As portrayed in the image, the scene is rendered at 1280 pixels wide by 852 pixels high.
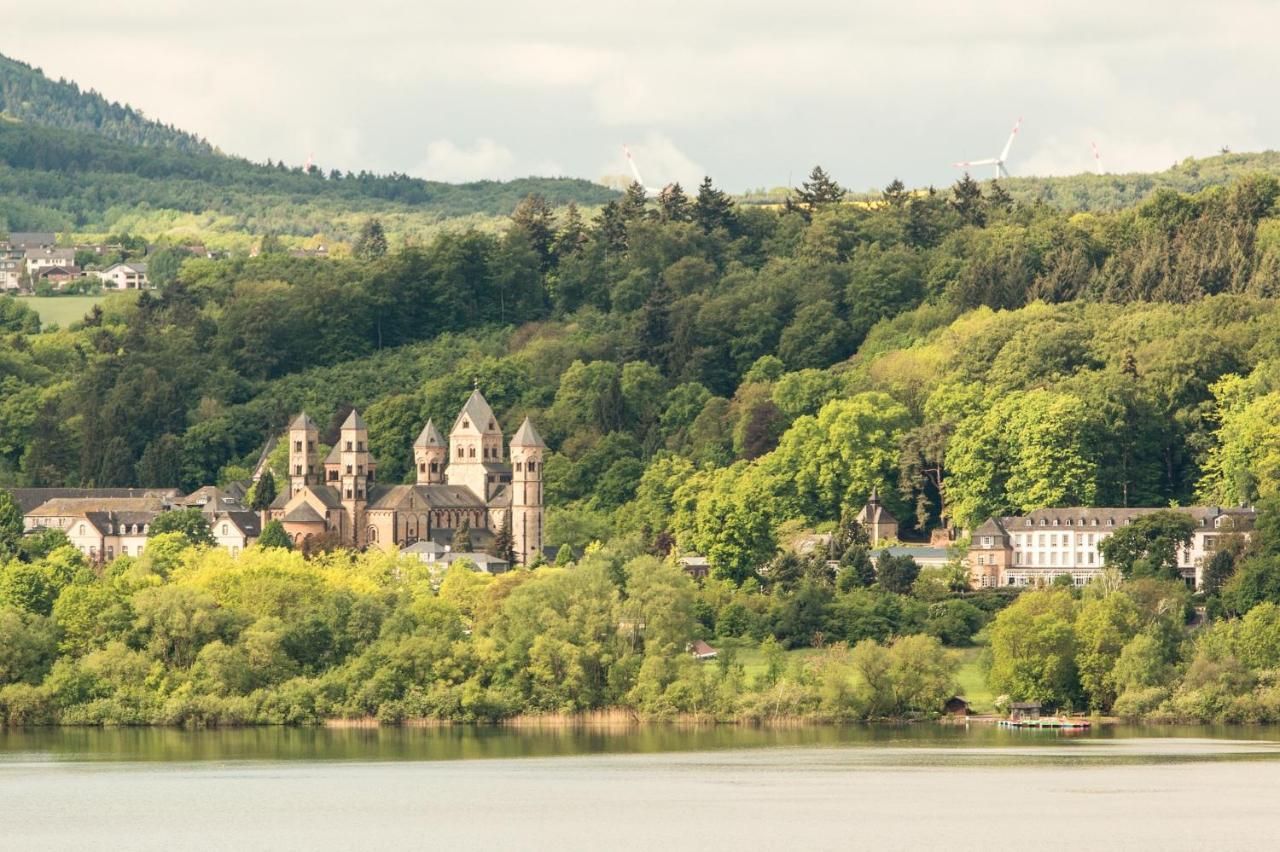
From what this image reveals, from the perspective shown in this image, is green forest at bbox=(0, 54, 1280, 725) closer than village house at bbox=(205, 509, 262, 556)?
Yes

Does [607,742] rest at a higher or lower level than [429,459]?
lower

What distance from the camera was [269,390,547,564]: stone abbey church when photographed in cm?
15175

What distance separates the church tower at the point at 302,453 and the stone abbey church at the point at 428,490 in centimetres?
5

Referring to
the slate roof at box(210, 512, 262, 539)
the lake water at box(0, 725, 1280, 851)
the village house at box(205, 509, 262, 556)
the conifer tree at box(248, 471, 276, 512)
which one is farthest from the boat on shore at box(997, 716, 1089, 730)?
the conifer tree at box(248, 471, 276, 512)

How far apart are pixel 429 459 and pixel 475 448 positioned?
2.60 metres

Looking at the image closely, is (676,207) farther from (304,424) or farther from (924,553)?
(924,553)

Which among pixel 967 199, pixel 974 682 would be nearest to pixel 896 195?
pixel 967 199

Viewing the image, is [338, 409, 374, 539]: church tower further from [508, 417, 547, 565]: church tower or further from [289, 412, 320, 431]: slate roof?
[508, 417, 547, 565]: church tower

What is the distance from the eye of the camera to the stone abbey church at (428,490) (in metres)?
152

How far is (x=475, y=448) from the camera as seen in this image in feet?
522

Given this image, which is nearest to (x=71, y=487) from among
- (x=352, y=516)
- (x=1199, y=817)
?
(x=352, y=516)

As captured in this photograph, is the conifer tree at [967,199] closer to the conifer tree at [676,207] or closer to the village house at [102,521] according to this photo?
the conifer tree at [676,207]

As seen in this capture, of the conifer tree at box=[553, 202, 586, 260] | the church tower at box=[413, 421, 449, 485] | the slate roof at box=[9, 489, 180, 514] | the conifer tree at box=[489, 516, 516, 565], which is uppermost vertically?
the conifer tree at box=[553, 202, 586, 260]

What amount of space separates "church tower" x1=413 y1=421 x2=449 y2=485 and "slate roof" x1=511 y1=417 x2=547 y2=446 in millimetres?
7703
